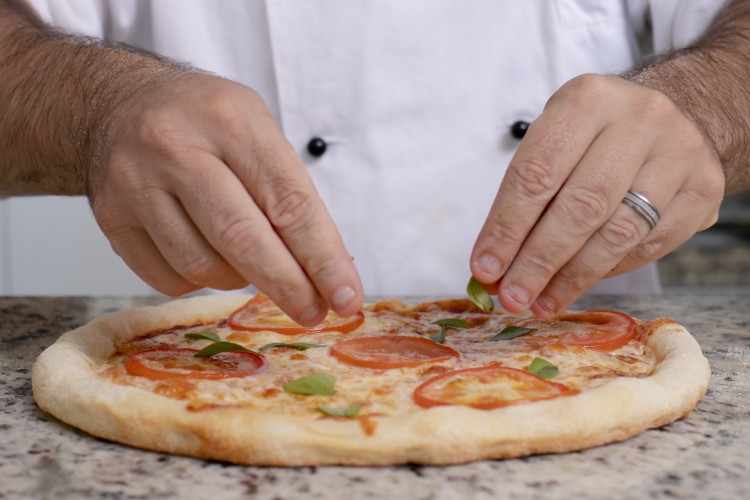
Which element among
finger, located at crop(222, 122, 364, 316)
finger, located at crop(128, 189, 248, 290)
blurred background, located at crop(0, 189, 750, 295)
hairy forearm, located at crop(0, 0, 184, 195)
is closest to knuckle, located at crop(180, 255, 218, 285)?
finger, located at crop(128, 189, 248, 290)

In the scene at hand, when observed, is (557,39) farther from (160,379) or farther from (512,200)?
(160,379)

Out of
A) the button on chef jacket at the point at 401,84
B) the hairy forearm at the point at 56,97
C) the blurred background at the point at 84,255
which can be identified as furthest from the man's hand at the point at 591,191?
the blurred background at the point at 84,255

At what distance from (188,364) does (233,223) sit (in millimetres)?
307

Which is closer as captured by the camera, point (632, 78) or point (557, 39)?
point (632, 78)

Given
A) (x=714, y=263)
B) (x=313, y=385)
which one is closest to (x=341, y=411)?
(x=313, y=385)

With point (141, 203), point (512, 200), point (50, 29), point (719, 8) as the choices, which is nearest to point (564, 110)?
point (512, 200)

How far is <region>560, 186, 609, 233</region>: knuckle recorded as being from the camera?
124cm

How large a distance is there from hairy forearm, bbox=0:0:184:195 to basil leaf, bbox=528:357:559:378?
66cm

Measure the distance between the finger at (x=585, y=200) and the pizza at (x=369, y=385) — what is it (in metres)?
0.16

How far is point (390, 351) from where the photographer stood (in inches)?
58.2

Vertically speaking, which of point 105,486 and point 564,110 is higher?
point 564,110

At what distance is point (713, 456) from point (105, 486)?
71cm

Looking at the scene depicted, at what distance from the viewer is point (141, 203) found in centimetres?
122

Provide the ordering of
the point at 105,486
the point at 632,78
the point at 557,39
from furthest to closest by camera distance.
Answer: the point at 557,39 → the point at 632,78 → the point at 105,486
